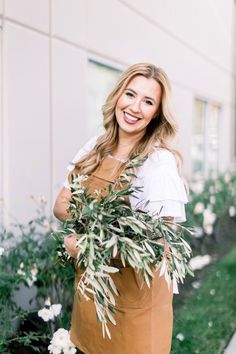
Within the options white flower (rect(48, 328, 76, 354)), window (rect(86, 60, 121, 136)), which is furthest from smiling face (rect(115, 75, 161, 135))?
window (rect(86, 60, 121, 136))

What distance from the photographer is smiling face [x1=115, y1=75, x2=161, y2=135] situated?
2139mm

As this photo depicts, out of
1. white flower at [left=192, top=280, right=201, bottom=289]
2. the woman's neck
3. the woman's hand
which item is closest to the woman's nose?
the woman's neck

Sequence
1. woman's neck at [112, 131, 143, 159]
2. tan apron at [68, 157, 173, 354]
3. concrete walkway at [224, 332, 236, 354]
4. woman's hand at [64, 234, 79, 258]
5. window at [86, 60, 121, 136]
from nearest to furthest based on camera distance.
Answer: woman's hand at [64, 234, 79, 258] → tan apron at [68, 157, 173, 354] → woman's neck at [112, 131, 143, 159] → concrete walkway at [224, 332, 236, 354] → window at [86, 60, 121, 136]

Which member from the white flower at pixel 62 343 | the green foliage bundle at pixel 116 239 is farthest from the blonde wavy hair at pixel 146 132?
the white flower at pixel 62 343

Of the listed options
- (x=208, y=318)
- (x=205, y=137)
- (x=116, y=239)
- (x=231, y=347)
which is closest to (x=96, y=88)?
(x=208, y=318)

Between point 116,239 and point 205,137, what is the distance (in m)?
8.23

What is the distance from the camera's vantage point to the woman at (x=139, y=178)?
202 cm

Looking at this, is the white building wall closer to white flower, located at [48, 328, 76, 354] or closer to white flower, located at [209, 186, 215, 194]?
white flower, located at [48, 328, 76, 354]

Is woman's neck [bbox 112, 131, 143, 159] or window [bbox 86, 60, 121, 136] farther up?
window [bbox 86, 60, 121, 136]

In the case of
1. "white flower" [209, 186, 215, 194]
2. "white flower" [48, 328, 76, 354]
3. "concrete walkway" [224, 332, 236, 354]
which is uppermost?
"white flower" [209, 186, 215, 194]

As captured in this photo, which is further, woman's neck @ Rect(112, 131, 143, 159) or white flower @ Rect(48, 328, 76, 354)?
white flower @ Rect(48, 328, 76, 354)

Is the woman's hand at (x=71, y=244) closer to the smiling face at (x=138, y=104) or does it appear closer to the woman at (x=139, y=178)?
the woman at (x=139, y=178)

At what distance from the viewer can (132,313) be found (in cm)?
212

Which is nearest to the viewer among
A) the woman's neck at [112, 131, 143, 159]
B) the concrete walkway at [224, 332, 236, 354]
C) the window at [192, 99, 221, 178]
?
the woman's neck at [112, 131, 143, 159]
